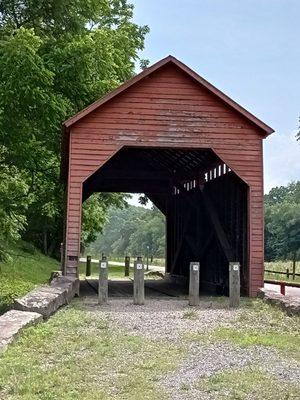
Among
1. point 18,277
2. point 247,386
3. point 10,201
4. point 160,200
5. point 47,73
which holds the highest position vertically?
point 47,73

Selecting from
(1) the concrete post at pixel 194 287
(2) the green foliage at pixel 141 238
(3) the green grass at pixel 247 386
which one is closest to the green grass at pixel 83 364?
(3) the green grass at pixel 247 386

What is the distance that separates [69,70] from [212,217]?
6093 millimetres

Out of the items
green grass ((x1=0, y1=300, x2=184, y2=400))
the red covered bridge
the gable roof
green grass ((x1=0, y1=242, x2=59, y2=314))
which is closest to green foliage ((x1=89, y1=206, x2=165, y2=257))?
green grass ((x1=0, y1=242, x2=59, y2=314))

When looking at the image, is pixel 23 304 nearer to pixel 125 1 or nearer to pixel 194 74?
pixel 194 74

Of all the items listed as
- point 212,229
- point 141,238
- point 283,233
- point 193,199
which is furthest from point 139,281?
point 141,238

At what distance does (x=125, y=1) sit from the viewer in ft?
109

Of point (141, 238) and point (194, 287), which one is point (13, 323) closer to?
point (194, 287)

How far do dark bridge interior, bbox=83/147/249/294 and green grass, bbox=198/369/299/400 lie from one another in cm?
905

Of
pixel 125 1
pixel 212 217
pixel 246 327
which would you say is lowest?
pixel 246 327

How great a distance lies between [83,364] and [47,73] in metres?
10.8

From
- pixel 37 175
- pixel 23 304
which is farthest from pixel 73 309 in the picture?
pixel 37 175

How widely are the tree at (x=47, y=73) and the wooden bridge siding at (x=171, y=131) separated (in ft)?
7.33

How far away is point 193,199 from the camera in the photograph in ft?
67.2

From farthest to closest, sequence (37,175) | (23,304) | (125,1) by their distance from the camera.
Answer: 1. (125,1)
2. (37,175)
3. (23,304)
